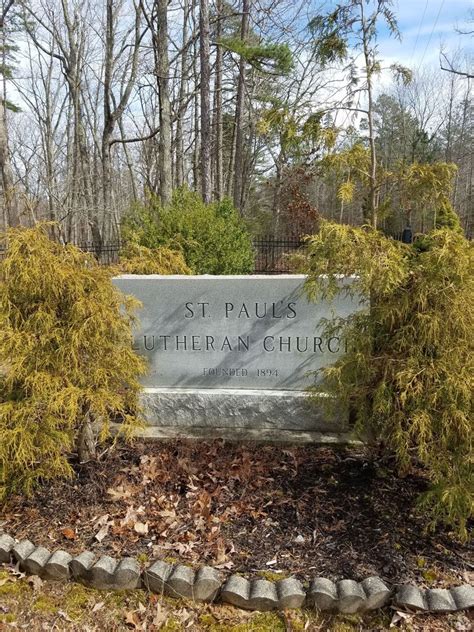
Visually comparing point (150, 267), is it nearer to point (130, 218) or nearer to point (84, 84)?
point (130, 218)

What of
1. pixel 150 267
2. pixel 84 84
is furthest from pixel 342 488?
pixel 84 84

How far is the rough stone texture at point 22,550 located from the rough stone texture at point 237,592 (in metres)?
1.15

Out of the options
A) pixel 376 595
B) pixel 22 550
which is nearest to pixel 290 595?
pixel 376 595

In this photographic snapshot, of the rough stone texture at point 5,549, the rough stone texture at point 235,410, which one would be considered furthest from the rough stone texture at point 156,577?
the rough stone texture at point 235,410

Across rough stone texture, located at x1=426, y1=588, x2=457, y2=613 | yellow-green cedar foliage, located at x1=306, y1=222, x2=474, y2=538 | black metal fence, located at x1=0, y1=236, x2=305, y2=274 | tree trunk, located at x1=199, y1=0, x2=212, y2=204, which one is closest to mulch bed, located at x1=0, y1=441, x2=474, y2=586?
rough stone texture, located at x1=426, y1=588, x2=457, y2=613

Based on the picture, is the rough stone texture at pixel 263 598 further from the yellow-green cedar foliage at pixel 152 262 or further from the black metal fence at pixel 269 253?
the black metal fence at pixel 269 253

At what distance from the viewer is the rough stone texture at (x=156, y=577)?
242 centimetres

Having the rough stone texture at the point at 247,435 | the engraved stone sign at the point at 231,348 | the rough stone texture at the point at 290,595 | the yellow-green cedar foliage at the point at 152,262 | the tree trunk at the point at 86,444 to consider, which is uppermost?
the yellow-green cedar foliage at the point at 152,262

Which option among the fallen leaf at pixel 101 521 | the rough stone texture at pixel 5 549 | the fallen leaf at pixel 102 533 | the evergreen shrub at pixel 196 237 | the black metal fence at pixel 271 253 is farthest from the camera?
the black metal fence at pixel 271 253

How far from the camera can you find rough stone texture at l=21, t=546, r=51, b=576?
2.56 metres

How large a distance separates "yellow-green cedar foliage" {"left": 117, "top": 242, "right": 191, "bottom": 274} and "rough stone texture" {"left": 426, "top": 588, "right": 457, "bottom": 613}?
4040mm

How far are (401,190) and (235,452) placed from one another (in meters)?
2.42

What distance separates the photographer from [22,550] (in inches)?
104

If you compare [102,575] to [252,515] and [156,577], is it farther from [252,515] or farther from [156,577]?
[252,515]
